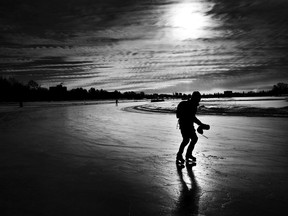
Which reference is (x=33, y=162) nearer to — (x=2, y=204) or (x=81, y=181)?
(x=81, y=181)

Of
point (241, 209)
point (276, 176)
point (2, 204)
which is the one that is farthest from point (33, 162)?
point (276, 176)

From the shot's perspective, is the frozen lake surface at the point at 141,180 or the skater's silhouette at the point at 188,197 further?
the frozen lake surface at the point at 141,180

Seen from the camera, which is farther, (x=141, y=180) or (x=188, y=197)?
(x=141, y=180)

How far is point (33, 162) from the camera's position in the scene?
6770 millimetres

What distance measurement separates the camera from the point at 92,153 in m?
7.84

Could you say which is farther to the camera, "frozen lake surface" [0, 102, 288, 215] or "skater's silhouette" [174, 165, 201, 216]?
"frozen lake surface" [0, 102, 288, 215]

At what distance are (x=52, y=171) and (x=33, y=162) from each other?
1.19m

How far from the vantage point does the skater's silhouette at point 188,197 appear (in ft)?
12.3

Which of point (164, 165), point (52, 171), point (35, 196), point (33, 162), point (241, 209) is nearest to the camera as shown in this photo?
point (241, 209)

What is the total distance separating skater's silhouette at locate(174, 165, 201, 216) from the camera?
374 cm

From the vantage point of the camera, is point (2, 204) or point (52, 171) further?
point (52, 171)

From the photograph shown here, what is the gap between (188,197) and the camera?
168 inches

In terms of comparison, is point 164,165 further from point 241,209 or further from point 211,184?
point 241,209

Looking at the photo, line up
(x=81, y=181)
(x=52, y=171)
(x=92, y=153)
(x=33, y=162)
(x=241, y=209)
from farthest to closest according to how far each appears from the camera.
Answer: (x=92, y=153), (x=33, y=162), (x=52, y=171), (x=81, y=181), (x=241, y=209)
